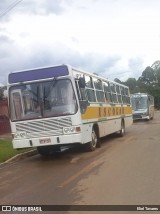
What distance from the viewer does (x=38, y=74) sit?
15.4 m

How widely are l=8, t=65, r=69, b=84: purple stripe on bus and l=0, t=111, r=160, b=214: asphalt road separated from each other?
2.90m

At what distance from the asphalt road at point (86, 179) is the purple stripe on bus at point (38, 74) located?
290 centimetres

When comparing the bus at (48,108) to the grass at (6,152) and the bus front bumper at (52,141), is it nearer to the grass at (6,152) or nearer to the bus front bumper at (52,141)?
the bus front bumper at (52,141)

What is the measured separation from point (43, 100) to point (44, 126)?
88cm

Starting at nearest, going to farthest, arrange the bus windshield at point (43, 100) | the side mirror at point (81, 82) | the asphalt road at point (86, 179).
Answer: the asphalt road at point (86, 179)
the bus windshield at point (43, 100)
the side mirror at point (81, 82)

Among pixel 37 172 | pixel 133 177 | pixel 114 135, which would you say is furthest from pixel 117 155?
pixel 114 135

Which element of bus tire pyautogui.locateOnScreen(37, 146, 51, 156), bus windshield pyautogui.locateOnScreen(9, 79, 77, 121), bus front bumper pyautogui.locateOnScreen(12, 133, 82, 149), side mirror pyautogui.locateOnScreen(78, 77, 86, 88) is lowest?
bus tire pyautogui.locateOnScreen(37, 146, 51, 156)

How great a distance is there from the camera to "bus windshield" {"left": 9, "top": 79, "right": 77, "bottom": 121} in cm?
1489

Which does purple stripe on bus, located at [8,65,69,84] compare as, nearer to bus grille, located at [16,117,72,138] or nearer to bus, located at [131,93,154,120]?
bus grille, located at [16,117,72,138]

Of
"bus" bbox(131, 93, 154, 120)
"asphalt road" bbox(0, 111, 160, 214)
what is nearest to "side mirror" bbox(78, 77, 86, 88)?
"asphalt road" bbox(0, 111, 160, 214)

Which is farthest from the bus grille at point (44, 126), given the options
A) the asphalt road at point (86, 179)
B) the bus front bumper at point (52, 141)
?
the asphalt road at point (86, 179)

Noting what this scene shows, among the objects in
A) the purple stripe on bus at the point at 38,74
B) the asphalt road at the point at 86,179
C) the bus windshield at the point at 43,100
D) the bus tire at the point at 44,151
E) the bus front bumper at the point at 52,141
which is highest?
the purple stripe on bus at the point at 38,74

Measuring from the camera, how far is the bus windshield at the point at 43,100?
48.9 ft

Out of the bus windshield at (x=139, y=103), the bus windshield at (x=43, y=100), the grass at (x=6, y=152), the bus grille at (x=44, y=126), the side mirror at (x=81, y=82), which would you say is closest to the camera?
the bus grille at (x=44, y=126)
